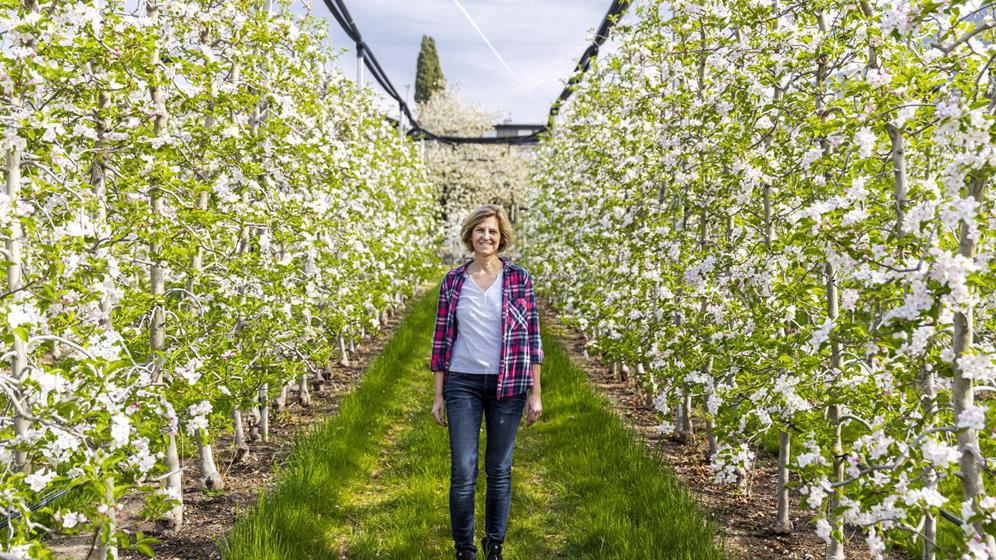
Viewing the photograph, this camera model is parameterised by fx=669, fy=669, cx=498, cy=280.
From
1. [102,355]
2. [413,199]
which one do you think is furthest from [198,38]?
[413,199]

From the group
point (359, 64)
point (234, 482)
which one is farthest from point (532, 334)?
point (359, 64)

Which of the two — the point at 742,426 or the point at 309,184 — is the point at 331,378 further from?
the point at 742,426

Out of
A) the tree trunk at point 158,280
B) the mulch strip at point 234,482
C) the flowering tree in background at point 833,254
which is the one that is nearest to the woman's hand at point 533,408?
the flowering tree in background at point 833,254

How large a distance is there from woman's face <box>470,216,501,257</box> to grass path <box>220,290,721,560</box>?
169 centimetres

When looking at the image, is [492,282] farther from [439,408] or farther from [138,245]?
[138,245]

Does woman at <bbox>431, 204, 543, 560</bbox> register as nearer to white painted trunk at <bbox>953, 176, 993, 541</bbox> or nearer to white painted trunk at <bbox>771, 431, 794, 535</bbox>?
white painted trunk at <bbox>771, 431, 794, 535</bbox>

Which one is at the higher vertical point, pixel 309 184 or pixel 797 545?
pixel 309 184

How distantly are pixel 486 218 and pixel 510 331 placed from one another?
24.1 inches

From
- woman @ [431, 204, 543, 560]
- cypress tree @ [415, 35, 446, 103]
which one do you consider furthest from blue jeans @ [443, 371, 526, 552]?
cypress tree @ [415, 35, 446, 103]

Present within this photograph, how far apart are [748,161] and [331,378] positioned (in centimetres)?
625

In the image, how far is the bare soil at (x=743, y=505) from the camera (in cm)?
379

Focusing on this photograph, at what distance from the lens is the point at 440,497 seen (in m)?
4.56

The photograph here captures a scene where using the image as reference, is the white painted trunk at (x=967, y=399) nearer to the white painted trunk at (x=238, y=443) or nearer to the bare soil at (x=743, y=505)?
the bare soil at (x=743, y=505)

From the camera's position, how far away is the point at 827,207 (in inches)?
94.5
